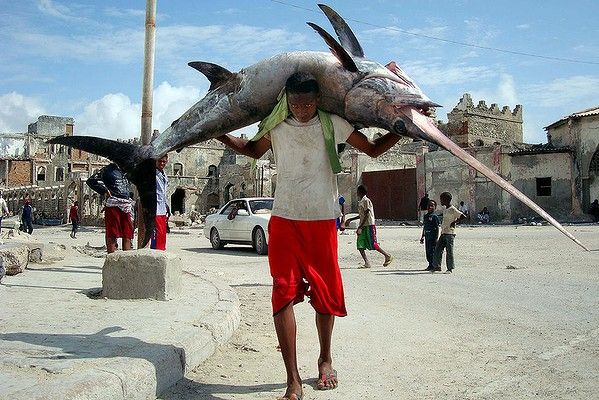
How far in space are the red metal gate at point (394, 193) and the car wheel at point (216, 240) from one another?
65.6ft

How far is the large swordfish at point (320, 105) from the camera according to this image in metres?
3.11

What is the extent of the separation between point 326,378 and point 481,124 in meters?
59.7

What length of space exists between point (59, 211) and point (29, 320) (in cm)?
4588

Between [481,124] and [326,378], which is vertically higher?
[481,124]

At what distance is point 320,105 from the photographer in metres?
3.51

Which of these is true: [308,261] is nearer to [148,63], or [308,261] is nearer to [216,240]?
[148,63]

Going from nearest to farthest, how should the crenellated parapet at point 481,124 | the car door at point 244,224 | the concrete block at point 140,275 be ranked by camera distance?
1. the concrete block at point 140,275
2. the car door at point 244,224
3. the crenellated parapet at point 481,124

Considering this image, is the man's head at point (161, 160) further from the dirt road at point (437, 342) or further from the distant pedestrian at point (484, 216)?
the distant pedestrian at point (484, 216)

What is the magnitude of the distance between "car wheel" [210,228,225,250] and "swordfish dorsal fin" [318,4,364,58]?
14222 millimetres

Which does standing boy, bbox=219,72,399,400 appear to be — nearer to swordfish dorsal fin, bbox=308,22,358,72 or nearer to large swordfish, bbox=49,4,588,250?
large swordfish, bbox=49,4,588,250

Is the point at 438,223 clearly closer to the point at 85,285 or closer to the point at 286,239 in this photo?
the point at 85,285

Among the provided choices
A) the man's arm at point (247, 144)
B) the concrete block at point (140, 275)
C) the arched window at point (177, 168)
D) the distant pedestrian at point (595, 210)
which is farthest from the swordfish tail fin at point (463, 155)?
the arched window at point (177, 168)

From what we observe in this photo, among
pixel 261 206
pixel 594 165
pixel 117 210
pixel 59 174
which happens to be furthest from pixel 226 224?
pixel 59 174

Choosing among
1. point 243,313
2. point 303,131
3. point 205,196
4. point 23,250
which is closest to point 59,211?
point 205,196
